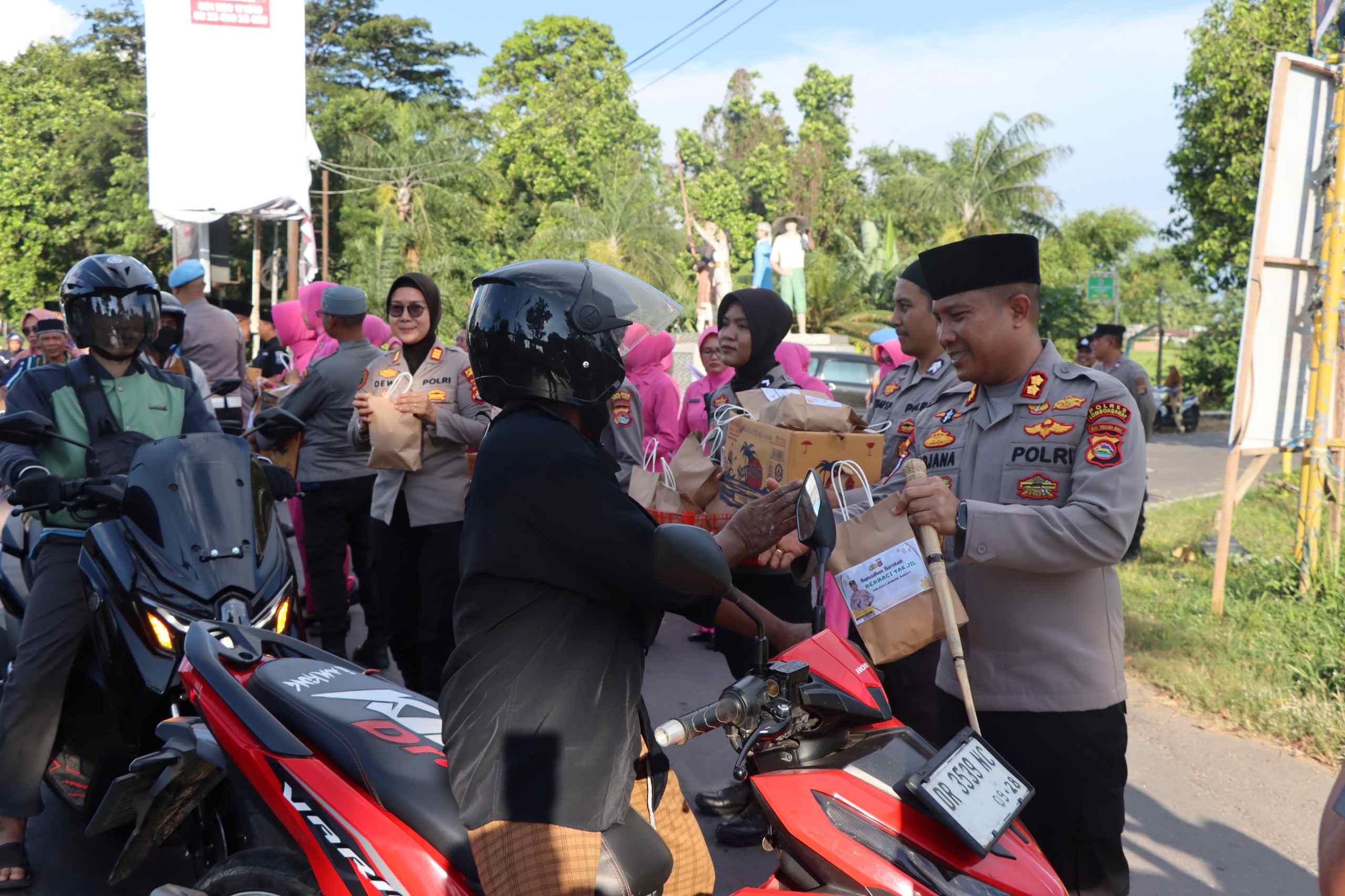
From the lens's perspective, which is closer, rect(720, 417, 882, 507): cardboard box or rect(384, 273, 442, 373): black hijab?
rect(720, 417, 882, 507): cardboard box

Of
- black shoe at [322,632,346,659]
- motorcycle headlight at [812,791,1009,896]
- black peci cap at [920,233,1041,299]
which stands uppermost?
black peci cap at [920,233,1041,299]

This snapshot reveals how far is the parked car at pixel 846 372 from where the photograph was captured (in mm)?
13909

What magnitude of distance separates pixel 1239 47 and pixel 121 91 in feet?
113

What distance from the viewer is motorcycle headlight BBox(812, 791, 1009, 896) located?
188 cm

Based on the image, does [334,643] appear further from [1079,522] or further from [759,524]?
[1079,522]

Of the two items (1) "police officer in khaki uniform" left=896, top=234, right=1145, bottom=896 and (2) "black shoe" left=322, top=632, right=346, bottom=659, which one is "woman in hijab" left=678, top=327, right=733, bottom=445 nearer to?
(2) "black shoe" left=322, top=632, right=346, bottom=659

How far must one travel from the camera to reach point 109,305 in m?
3.77

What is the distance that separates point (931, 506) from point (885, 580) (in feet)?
0.65

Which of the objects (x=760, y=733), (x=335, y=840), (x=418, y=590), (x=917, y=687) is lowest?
(x=418, y=590)

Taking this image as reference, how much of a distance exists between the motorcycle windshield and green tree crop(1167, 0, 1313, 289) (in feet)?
56.6

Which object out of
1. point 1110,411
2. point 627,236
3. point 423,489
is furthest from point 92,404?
point 627,236

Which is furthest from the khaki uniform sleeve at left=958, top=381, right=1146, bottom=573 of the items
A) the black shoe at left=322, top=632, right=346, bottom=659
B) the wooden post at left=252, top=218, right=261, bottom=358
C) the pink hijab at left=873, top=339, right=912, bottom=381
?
the wooden post at left=252, top=218, right=261, bottom=358

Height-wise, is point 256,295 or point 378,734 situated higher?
point 256,295

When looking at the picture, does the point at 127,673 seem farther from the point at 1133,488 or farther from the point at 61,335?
the point at 61,335
